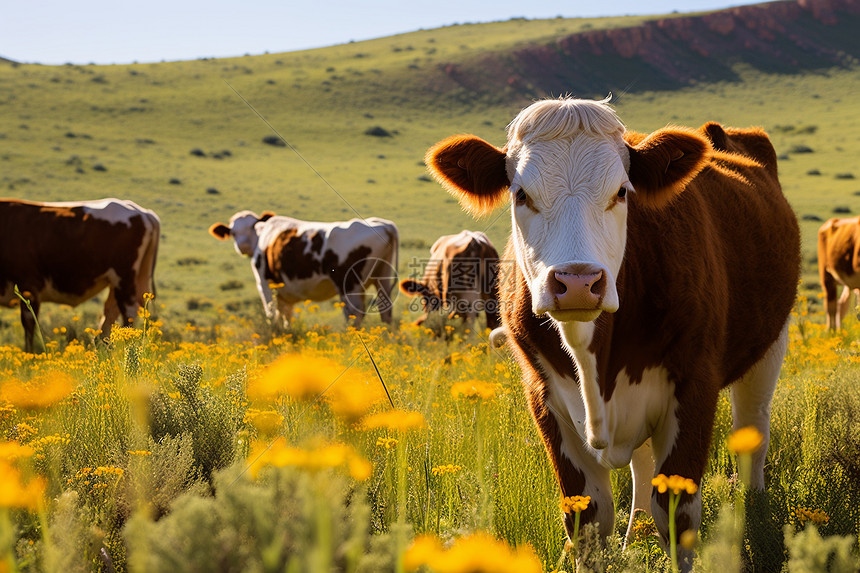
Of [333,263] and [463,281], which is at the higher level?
[333,263]

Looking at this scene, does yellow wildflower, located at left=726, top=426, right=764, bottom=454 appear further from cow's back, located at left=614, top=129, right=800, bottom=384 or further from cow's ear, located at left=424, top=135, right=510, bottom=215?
cow's ear, located at left=424, top=135, right=510, bottom=215

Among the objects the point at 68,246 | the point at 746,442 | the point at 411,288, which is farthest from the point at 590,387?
the point at 68,246

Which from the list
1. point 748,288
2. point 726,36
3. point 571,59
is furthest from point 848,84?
point 748,288

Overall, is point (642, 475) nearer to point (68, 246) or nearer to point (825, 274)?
point (68, 246)

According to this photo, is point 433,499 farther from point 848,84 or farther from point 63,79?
point 848,84

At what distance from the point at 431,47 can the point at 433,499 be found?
10102 cm

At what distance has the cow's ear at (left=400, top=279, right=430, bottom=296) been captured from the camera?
10984mm

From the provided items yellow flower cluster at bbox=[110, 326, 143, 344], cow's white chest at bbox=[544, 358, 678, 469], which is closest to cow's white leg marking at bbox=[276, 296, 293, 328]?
yellow flower cluster at bbox=[110, 326, 143, 344]

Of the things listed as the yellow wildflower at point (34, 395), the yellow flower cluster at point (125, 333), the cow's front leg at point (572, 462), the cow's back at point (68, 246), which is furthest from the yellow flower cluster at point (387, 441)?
the cow's back at point (68, 246)

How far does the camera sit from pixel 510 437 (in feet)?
12.9

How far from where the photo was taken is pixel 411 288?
1106 centimetres

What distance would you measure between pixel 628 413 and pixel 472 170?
1.33m

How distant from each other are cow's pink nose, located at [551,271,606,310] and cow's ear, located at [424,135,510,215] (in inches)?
36.6

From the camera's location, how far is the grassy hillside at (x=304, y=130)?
3538 centimetres
